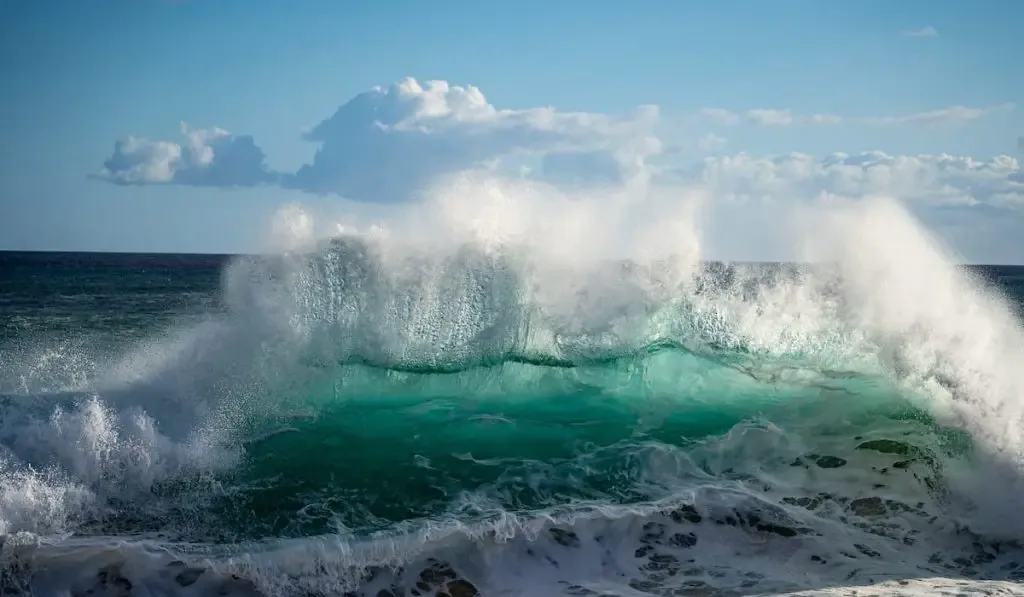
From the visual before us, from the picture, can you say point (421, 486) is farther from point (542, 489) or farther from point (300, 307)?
point (300, 307)

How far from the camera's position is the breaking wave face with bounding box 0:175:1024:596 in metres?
6.64

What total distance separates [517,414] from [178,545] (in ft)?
15.8

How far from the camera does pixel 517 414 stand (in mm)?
10312

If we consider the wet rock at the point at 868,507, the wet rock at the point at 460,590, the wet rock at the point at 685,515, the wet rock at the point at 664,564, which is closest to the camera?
the wet rock at the point at 460,590

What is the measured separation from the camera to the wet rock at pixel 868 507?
790cm

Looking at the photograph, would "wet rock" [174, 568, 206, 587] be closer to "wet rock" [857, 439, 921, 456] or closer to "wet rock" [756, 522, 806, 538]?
"wet rock" [756, 522, 806, 538]

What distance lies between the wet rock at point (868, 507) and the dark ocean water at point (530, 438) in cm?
4

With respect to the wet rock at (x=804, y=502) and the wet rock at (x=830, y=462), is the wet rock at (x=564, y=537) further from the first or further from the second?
the wet rock at (x=830, y=462)

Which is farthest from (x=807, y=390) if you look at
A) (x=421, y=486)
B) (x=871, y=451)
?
(x=421, y=486)

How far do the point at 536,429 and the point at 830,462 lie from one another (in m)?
3.57

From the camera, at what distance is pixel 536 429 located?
9.91m

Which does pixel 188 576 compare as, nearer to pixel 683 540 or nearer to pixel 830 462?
pixel 683 540

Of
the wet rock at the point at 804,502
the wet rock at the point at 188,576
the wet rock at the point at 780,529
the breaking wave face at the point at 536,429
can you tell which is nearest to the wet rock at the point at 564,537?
the breaking wave face at the point at 536,429

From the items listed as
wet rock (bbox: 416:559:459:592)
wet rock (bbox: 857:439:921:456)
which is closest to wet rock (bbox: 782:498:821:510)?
wet rock (bbox: 857:439:921:456)
